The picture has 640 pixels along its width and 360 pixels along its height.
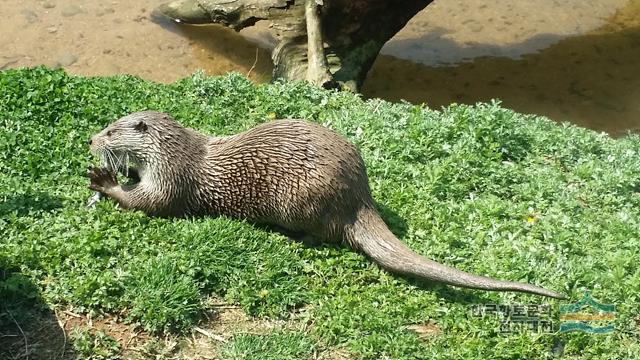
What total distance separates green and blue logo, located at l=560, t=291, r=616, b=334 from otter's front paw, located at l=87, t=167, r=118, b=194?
263cm

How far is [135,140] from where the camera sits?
14.8 feet

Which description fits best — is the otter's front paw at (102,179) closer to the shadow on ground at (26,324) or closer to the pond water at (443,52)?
the shadow on ground at (26,324)

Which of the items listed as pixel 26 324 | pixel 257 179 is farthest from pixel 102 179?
pixel 26 324

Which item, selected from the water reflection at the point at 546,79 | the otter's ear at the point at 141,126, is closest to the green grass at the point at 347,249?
the otter's ear at the point at 141,126

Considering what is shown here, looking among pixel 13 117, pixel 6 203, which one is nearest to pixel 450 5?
pixel 13 117

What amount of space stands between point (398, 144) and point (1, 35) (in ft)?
15.9

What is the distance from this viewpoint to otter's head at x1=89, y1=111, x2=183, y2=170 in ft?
14.7

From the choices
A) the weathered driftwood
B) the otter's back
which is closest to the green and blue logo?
the otter's back

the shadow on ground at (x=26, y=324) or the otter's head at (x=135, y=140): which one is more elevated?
the otter's head at (x=135, y=140)

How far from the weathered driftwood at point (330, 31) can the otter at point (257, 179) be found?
2700 mm

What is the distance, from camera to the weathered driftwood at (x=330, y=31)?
24.0 ft

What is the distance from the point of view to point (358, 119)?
5844 millimetres

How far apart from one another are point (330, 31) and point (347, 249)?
3574 mm

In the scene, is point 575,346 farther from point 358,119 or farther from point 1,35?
point 1,35
